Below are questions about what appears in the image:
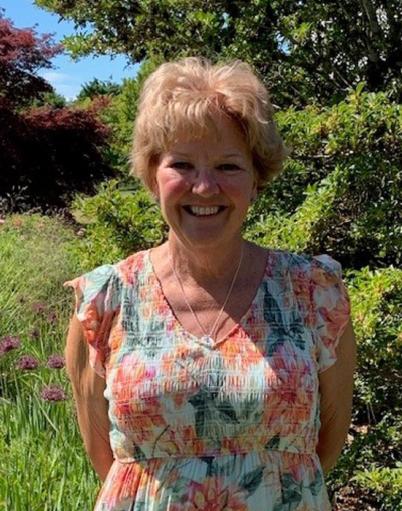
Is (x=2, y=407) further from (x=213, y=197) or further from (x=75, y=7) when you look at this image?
(x=213, y=197)

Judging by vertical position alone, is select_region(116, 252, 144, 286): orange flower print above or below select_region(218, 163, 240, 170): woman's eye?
below

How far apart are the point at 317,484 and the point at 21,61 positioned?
16213 mm

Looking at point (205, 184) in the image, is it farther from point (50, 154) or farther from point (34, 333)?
point (50, 154)

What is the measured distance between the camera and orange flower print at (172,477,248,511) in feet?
6.70

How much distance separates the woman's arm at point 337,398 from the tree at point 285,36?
5.86ft

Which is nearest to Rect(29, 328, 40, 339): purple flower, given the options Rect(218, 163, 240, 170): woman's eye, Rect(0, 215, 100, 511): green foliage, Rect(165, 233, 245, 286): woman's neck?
Answer: Rect(0, 215, 100, 511): green foliage

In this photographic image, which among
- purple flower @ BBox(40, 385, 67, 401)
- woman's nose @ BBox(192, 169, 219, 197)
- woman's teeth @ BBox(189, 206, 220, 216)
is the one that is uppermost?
woman's nose @ BBox(192, 169, 219, 197)

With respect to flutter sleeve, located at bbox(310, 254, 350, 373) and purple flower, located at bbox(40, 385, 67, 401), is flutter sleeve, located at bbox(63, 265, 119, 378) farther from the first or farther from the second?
purple flower, located at bbox(40, 385, 67, 401)

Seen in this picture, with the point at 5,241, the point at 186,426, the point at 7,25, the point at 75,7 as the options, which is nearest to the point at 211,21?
the point at 75,7

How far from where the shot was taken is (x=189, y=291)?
87.4 inches

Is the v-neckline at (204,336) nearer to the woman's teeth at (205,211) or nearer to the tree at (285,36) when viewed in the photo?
the woman's teeth at (205,211)

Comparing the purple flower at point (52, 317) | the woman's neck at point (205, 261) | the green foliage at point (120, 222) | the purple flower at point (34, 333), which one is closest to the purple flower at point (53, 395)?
the green foliage at point (120, 222)

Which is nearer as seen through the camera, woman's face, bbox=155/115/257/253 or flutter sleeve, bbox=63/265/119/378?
woman's face, bbox=155/115/257/253

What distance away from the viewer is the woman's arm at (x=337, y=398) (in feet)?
7.36
